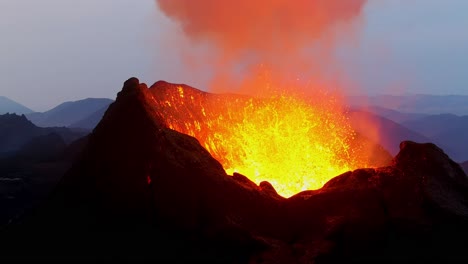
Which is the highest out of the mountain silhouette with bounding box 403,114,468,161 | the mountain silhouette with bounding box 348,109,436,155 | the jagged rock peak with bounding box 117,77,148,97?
the mountain silhouette with bounding box 403,114,468,161

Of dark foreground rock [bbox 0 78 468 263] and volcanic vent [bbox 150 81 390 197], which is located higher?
volcanic vent [bbox 150 81 390 197]

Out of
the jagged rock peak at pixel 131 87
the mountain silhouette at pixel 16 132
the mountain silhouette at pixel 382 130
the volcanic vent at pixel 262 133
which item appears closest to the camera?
the jagged rock peak at pixel 131 87

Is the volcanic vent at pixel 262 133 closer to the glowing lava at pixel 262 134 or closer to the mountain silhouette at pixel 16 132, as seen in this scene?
the glowing lava at pixel 262 134

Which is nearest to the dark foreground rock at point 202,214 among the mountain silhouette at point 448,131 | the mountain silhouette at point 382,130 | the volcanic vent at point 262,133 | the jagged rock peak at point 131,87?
the jagged rock peak at point 131,87

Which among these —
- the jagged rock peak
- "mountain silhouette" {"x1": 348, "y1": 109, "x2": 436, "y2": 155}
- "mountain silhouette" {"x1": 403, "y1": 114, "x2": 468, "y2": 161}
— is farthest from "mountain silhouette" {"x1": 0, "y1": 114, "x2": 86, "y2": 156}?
"mountain silhouette" {"x1": 403, "y1": 114, "x2": 468, "y2": 161}

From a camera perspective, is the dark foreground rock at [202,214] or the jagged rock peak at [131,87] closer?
the dark foreground rock at [202,214]

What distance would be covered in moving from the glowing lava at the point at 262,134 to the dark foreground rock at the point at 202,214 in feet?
10.6

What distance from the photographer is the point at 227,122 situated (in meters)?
20.1

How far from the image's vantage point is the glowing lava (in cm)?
1750

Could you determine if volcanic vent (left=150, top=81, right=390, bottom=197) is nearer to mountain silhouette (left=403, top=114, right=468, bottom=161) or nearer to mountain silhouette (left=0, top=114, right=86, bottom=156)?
mountain silhouette (left=0, top=114, right=86, bottom=156)

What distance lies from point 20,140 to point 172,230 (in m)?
84.8

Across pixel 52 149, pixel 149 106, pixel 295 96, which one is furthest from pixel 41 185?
pixel 149 106

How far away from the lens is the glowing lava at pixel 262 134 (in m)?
17.5

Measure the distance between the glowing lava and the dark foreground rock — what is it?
3.22 metres
